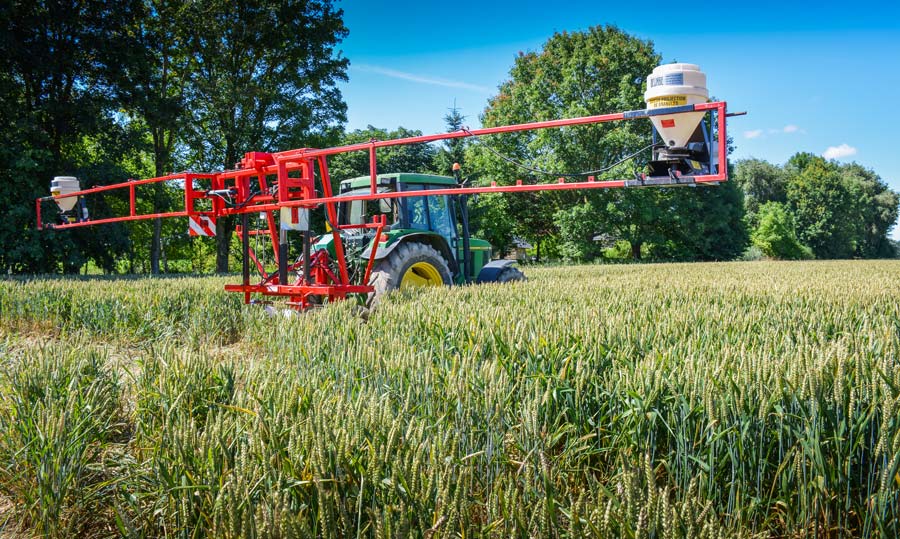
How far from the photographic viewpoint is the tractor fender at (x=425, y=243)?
7492 mm

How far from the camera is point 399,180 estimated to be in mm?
8016

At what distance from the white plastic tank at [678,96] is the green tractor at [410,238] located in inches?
138

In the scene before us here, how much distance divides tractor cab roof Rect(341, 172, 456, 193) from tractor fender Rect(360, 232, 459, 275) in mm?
754

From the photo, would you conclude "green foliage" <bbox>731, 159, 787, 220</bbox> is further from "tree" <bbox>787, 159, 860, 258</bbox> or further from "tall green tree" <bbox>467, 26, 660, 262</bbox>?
"tall green tree" <bbox>467, 26, 660, 262</bbox>

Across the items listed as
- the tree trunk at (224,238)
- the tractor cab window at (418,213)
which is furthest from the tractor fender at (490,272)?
the tree trunk at (224,238)

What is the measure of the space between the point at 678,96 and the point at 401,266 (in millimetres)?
4256

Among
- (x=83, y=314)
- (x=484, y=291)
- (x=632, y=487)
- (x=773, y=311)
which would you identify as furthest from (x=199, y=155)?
(x=632, y=487)

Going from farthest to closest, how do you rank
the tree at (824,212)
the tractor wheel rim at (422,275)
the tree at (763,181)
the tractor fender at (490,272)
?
1. the tree at (763,181)
2. the tree at (824,212)
3. the tractor fender at (490,272)
4. the tractor wheel rim at (422,275)

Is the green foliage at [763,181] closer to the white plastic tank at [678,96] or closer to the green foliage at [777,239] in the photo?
the green foliage at [777,239]

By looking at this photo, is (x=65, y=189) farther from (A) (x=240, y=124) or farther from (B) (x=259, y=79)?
(B) (x=259, y=79)

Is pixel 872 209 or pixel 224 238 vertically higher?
pixel 872 209

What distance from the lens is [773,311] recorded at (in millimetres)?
4945

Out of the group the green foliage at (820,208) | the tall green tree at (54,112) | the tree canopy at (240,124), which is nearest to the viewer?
the tall green tree at (54,112)

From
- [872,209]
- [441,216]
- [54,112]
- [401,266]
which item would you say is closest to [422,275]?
[401,266]
